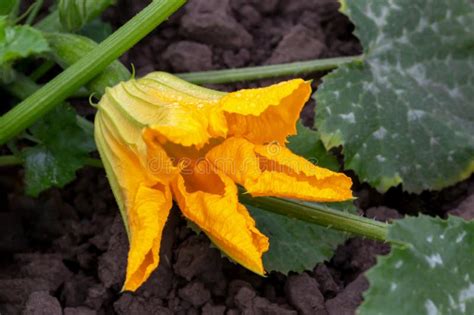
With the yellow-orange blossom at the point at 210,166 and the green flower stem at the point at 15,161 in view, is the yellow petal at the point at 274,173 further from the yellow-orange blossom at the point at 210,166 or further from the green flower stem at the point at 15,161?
the green flower stem at the point at 15,161

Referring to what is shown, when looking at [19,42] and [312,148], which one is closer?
[19,42]

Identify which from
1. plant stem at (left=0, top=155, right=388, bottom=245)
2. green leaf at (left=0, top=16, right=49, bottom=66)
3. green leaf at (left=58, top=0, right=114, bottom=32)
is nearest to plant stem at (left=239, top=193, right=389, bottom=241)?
plant stem at (left=0, top=155, right=388, bottom=245)

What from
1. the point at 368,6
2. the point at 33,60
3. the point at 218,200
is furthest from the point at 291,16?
the point at 218,200

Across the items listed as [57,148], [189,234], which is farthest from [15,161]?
[189,234]

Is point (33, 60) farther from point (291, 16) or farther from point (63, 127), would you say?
point (291, 16)

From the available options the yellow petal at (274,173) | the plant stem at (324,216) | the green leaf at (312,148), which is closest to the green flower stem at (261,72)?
the green leaf at (312,148)

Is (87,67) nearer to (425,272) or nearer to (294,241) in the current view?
(294,241)

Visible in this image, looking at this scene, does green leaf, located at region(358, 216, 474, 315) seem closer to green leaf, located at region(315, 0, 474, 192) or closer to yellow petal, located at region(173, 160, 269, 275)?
yellow petal, located at region(173, 160, 269, 275)
